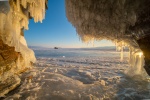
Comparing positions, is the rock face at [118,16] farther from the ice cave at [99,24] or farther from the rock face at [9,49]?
the rock face at [9,49]

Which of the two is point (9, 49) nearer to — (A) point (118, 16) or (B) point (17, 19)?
(B) point (17, 19)

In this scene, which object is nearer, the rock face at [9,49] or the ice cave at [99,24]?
the ice cave at [99,24]

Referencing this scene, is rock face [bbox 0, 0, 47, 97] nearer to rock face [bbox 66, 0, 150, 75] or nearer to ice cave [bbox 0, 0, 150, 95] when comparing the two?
ice cave [bbox 0, 0, 150, 95]

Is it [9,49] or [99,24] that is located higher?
[99,24]

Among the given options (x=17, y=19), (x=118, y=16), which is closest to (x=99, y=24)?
(x=118, y=16)

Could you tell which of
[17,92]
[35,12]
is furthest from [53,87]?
[35,12]

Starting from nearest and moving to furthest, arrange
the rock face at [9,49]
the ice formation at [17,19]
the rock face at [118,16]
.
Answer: the rock face at [118,16] < the rock face at [9,49] < the ice formation at [17,19]

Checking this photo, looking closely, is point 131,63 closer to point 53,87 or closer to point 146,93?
point 146,93

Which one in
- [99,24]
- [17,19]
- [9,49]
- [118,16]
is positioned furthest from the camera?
[17,19]

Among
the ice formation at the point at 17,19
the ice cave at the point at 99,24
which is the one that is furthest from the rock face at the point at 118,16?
the ice formation at the point at 17,19

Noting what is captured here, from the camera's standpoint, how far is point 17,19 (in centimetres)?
827

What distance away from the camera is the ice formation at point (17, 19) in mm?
5938

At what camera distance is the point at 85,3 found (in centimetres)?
360

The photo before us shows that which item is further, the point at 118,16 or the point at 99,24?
the point at 99,24
